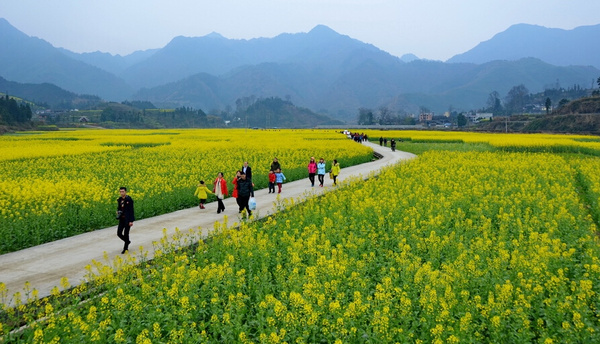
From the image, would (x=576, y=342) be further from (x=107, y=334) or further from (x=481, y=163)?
(x=481, y=163)

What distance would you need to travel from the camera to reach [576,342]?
622 centimetres

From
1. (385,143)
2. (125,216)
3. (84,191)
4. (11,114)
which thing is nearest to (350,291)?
(125,216)

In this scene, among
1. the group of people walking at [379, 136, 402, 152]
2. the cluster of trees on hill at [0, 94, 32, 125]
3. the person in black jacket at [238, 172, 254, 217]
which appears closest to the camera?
the person in black jacket at [238, 172, 254, 217]

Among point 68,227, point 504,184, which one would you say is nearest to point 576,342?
point 68,227

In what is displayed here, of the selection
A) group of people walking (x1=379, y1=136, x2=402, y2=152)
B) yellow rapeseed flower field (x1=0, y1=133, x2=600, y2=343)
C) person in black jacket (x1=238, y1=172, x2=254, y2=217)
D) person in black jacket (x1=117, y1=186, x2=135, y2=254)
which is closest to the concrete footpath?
person in black jacket (x1=117, y1=186, x2=135, y2=254)

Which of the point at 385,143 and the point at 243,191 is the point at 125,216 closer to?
the point at 243,191

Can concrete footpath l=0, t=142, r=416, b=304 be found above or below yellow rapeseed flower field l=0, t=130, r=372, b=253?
below

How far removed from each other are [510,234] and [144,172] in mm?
20762

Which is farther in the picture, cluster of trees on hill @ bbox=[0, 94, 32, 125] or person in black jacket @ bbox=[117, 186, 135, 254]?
cluster of trees on hill @ bbox=[0, 94, 32, 125]

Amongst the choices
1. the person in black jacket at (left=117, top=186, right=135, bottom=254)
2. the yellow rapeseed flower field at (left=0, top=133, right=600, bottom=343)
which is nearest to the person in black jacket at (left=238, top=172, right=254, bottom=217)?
the yellow rapeseed flower field at (left=0, top=133, right=600, bottom=343)

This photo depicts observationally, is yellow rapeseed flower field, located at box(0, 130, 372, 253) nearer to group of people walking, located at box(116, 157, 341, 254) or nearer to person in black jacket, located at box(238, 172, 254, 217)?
group of people walking, located at box(116, 157, 341, 254)

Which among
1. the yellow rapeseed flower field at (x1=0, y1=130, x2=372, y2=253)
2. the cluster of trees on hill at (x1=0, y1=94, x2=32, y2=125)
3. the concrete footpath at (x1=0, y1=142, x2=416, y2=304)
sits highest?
the cluster of trees on hill at (x1=0, y1=94, x2=32, y2=125)

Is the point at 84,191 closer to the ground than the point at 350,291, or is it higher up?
higher up

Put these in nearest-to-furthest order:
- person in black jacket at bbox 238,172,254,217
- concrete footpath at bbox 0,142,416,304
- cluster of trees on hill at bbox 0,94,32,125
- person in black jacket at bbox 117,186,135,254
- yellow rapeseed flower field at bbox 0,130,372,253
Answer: concrete footpath at bbox 0,142,416,304 → person in black jacket at bbox 117,186,135,254 → yellow rapeseed flower field at bbox 0,130,372,253 → person in black jacket at bbox 238,172,254,217 → cluster of trees on hill at bbox 0,94,32,125
